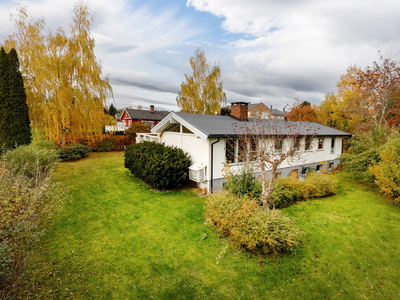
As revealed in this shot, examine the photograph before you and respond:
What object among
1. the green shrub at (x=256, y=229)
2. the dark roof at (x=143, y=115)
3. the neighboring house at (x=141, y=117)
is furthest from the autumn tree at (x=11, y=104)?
the dark roof at (x=143, y=115)

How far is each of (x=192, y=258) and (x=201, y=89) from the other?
2625 centimetres

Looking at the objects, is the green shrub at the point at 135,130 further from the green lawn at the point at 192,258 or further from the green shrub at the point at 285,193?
the green shrub at the point at 285,193

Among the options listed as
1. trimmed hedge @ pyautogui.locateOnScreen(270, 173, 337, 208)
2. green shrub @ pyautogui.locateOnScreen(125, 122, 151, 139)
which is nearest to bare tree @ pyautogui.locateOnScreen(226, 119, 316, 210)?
trimmed hedge @ pyautogui.locateOnScreen(270, 173, 337, 208)

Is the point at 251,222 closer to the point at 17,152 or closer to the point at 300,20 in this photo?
the point at 17,152

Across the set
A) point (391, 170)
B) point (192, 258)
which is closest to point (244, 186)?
point (192, 258)

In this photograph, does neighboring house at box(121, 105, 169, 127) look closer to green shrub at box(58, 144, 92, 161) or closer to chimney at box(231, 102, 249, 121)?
green shrub at box(58, 144, 92, 161)

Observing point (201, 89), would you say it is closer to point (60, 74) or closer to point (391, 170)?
point (60, 74)

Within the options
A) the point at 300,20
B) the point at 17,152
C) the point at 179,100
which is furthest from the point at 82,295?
the point at 179,100

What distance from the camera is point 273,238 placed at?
19.2ft

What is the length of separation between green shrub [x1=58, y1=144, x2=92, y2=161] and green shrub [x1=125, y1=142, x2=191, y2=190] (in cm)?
762

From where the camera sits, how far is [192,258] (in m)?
5.77

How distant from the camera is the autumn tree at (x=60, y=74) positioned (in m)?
15.9

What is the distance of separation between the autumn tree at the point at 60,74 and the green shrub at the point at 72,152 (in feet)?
5.00

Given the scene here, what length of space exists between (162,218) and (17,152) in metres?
8.20
